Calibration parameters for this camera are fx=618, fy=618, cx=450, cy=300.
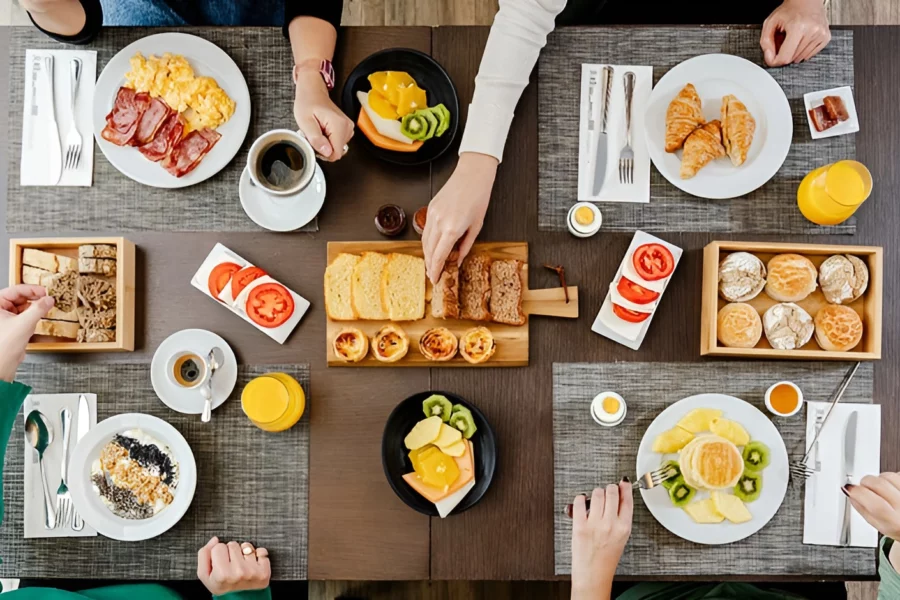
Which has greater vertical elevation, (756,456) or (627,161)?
(627,161)

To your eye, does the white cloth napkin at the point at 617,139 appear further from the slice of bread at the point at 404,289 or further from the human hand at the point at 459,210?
the slice of bread at the point at 404,289

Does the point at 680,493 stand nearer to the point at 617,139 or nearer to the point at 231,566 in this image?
the point at 617,139

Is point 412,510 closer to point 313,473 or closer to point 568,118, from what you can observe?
point 313,473

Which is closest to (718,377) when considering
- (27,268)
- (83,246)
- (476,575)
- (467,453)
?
(467,453)

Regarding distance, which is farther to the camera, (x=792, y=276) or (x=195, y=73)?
(x=195, y=73)

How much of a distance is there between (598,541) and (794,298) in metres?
0.66

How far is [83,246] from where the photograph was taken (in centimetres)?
132

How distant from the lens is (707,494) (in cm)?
134

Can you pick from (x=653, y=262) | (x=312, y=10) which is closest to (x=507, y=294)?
(x=653, y=262)

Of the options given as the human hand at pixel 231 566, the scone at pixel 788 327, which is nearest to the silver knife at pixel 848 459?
the scone at pixel 788 327

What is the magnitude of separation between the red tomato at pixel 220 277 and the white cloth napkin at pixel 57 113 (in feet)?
1.21

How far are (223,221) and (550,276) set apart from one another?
29.8 inches

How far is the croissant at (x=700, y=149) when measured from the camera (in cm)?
136

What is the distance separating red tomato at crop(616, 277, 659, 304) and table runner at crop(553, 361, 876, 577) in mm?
150
